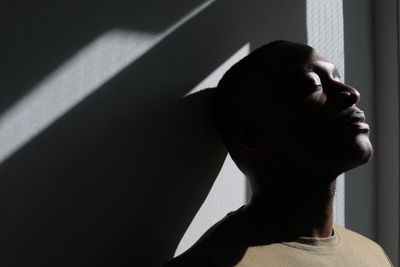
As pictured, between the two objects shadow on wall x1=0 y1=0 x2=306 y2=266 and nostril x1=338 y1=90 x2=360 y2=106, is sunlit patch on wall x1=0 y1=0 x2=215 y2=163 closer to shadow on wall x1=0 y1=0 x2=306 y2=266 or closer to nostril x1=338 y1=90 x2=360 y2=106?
shadow on wall x1=0 y1=0 x2=306 y2=266

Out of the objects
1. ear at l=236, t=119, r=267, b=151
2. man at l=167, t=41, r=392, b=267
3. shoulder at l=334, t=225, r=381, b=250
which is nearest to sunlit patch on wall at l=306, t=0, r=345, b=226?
shoulder at l=334, t=225, r=381, b=250

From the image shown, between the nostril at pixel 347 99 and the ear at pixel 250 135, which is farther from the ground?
the nostril at pixel 347 99

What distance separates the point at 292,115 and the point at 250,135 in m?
0.10

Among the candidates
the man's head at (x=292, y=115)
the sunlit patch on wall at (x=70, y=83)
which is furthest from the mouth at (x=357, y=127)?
the sunlit patch on wall at (x=70, y=83)

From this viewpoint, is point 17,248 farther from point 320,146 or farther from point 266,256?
point 320,146

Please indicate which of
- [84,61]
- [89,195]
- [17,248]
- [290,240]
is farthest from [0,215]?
[290,240]

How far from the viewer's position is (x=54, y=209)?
0.98m

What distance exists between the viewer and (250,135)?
1193 millimetres

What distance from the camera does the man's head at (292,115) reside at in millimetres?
1145

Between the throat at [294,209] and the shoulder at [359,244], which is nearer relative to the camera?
the throat at [294,209]

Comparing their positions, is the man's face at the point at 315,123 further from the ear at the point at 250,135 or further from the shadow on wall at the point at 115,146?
the shadow on wall at the point at 115,146

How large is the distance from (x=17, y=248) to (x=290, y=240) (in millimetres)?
562

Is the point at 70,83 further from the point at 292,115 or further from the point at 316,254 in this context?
the point at 316,254

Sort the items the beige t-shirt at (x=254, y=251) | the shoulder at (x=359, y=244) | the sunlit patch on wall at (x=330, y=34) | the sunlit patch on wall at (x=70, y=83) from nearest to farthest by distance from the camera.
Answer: the sunlit patch on wall at (x=70, y=83) < the beige t-shirt at (x=254, y=251) < the shoulder at (x=359, y=244) < the sunlit patch on wall at (x=330, y=34)
